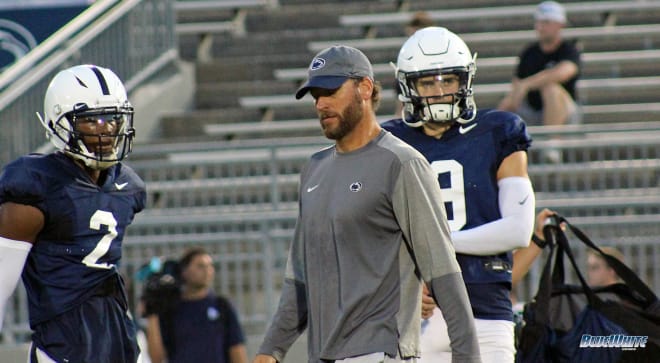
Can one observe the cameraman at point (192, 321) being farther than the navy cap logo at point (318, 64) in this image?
Yes

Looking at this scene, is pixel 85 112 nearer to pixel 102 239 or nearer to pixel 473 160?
pixel 102 239

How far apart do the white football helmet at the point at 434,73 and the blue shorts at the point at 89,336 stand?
1411mm

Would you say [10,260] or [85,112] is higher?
[85,112]

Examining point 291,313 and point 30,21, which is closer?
point 291,313

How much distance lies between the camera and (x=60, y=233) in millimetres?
4918

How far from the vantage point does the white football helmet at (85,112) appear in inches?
200

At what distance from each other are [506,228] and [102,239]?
1564mm

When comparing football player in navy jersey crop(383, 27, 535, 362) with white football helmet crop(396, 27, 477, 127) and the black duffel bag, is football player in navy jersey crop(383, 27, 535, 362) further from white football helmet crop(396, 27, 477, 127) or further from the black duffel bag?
the black duffel bag

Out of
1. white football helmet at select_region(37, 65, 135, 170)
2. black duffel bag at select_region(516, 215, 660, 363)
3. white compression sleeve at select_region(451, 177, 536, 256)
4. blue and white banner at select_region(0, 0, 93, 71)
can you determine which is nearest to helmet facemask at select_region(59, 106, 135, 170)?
white football helmet at select_region(37, 65, 135, 170)

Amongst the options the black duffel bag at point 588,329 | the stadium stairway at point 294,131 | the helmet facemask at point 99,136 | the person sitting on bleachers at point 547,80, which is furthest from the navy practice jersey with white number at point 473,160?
the person sitting on bleachers at point 547,80

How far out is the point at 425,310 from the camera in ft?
16.1

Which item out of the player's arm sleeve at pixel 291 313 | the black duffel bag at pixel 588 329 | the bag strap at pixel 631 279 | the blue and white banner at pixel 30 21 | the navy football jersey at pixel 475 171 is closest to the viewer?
the player's arm sleeve at pixel 291 313

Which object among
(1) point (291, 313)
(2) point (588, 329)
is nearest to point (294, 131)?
(2) point (588, 329)

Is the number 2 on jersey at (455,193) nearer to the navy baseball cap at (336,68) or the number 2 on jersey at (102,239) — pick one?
the navy baseball cap at (336,68)
